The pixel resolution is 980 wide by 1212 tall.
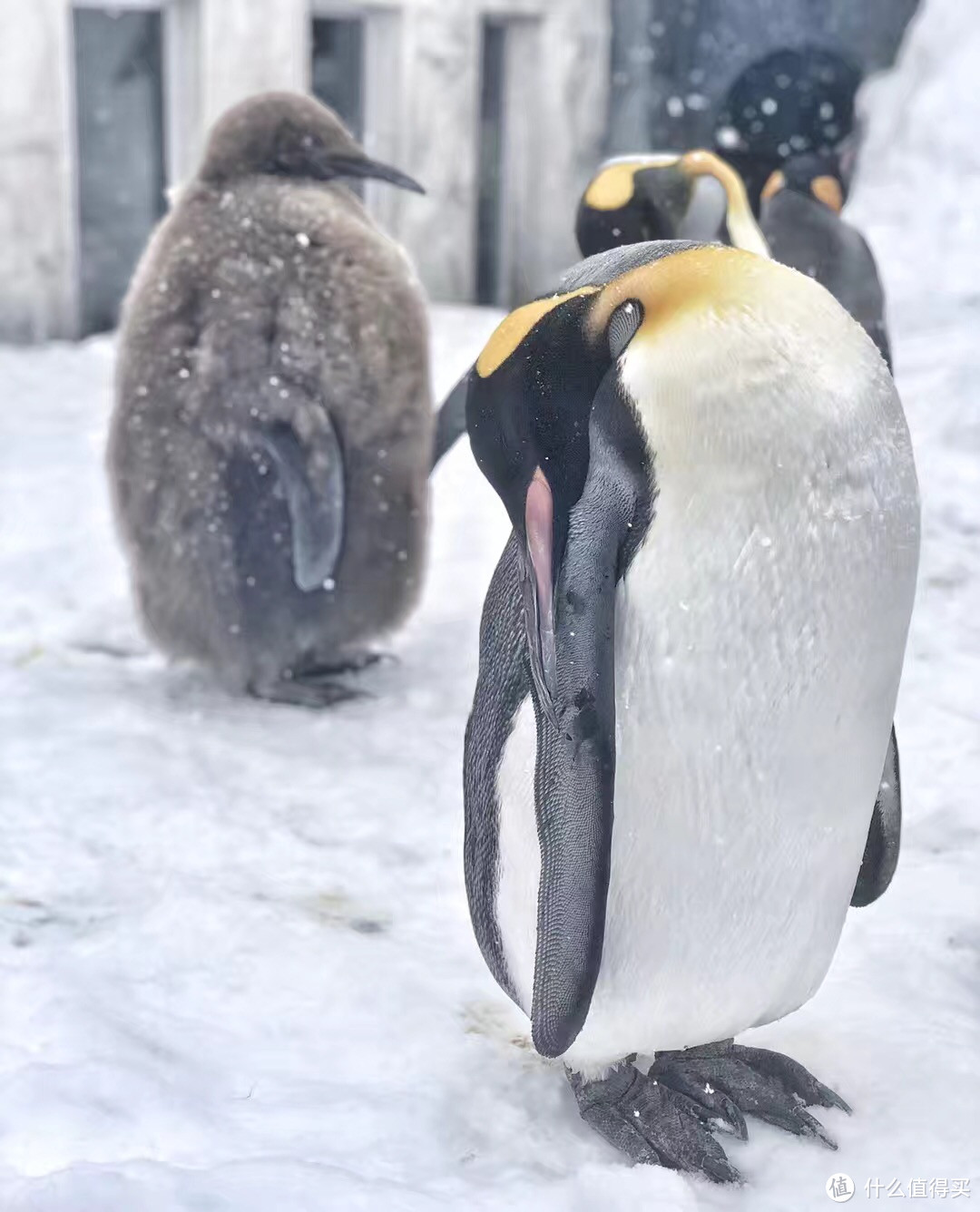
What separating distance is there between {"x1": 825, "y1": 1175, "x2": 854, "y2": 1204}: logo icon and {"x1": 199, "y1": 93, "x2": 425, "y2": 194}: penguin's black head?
6.52 feet

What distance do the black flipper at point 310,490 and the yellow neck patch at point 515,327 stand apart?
1.34 m

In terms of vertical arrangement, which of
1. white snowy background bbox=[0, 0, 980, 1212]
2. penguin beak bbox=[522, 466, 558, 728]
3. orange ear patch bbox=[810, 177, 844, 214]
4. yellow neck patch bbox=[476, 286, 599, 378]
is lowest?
white snowy background bbox=[0, 0, 980, 1212]

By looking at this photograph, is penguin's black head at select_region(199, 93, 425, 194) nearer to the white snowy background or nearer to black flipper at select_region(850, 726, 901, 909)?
the white snowy background

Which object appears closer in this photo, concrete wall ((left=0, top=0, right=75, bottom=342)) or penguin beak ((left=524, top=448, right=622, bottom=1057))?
penguin beak ((left=524, top=448, right=622, bottom=1057))

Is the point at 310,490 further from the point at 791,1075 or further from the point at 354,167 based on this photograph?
the point at 791,1075

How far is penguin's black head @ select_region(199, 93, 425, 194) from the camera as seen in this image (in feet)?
9.02

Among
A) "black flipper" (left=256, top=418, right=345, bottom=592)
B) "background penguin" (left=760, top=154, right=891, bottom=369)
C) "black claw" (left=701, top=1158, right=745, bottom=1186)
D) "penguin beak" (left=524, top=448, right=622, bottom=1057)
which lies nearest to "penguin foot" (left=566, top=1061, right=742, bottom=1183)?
"black claw" (left=701, top=1158, right=745, bottom=1186)

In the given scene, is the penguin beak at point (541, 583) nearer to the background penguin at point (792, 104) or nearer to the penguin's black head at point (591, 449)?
the penguin's black head at point (591, 449)

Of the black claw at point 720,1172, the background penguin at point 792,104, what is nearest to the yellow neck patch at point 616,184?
the black claw at point 720,1172

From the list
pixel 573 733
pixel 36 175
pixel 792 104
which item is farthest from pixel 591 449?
pixel 792 104

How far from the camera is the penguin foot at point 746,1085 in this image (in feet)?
4.85

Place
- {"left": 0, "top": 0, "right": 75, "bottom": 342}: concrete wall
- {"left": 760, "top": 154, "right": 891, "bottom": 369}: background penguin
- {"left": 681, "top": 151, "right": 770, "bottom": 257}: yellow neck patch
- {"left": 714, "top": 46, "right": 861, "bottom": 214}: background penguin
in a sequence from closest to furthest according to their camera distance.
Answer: {"left": 681, "top": 151, "right": 770, "bottom": 257}: yellow neck patch < {"left": 760, "top": 154, "right": 891, "bottom": 369}: background penguin < {"left": 0, "top": 0, "right": 75, "bottom": 342}: concrete wall < {"left": 714, "top": 46, "right": 861, "bottom": 214}: background penguin

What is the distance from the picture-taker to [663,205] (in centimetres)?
271

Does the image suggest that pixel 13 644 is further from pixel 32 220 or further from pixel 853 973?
pixel 32 220
